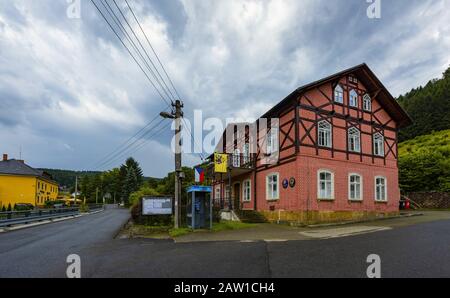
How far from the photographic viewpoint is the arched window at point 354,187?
19802 mm

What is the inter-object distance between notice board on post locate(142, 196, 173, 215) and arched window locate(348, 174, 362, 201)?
11572mm

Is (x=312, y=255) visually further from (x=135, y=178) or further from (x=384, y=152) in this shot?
(x=135, y=178)

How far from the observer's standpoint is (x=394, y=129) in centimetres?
2348

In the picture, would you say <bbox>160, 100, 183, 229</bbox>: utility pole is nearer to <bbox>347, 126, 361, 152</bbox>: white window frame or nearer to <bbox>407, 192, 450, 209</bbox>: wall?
<bbox>347, 126, 361, 152</bbox>: white window frame

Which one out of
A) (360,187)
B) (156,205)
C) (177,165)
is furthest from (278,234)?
(360,187)

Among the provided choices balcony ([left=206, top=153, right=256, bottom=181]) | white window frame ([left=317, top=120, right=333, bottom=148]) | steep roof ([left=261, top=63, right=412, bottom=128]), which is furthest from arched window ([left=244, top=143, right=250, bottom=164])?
white window frame ([left=317, top=120, right=333, bottom=148])

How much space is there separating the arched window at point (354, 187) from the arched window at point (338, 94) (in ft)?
16.9

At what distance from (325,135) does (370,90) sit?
241 inches

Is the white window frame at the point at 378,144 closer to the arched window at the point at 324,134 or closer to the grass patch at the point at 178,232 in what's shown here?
the arched window at the point at 324,134

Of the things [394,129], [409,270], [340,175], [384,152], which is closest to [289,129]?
[340,175]

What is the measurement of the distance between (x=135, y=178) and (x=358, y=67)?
75.3m

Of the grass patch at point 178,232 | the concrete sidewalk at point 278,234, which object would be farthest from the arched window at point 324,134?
the grass patch at point 178,232

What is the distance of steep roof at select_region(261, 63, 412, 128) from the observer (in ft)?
62.6

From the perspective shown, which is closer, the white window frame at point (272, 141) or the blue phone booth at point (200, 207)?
the blue phone booth at point (200, 207)
